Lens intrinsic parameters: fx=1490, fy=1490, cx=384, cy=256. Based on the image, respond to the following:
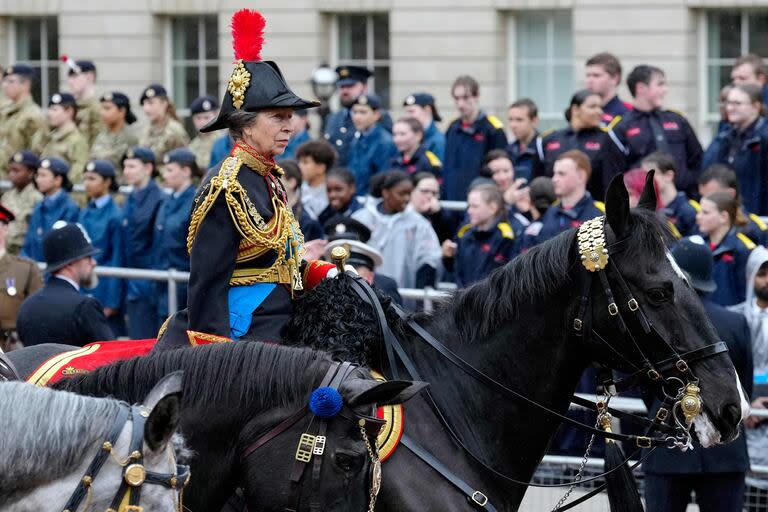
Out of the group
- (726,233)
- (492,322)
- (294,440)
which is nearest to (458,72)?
(726,233)

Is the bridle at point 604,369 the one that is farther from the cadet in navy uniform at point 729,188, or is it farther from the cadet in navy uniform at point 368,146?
the cadet in navy uniform at point 368,146

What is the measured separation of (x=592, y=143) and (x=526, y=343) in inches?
248

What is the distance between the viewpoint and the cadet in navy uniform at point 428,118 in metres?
14.5

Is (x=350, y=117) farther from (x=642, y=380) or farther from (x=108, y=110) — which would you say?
(x=642, y=380)

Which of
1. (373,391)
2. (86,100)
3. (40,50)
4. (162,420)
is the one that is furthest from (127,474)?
(40,50)

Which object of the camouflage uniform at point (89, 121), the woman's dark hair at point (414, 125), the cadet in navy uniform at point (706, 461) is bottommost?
the cadet in navy uniform at point (706, 461)

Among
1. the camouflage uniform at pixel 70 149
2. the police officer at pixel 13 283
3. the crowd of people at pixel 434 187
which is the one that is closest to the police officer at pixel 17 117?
the camouflage uniform at pixel 70 149

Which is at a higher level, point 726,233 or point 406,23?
point 406,23

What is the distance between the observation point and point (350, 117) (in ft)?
49.4

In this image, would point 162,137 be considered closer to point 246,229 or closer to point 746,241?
point 746,241

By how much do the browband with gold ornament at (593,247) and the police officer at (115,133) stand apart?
35.0 feet

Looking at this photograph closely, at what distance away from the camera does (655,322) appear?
5691 millimetres

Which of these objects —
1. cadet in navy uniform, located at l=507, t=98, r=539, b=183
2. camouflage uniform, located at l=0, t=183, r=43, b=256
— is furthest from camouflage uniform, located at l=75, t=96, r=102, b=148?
cadet in navy uniform, located at l=507, t=98, r=539, b=183

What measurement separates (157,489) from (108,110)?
12.8 metres
